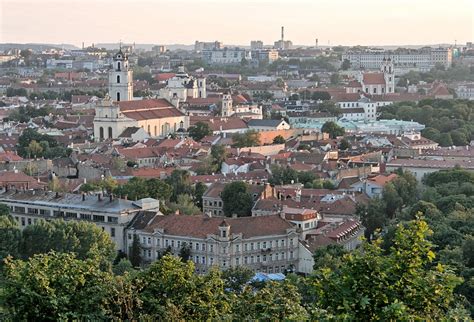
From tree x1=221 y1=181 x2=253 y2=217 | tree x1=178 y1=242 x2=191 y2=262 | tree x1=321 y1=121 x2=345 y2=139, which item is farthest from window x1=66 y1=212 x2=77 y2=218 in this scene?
A: tree x1=321 y1=121 x2=345 y2=139

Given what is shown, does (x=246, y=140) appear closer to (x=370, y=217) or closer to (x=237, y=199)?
(x=237, y=199)

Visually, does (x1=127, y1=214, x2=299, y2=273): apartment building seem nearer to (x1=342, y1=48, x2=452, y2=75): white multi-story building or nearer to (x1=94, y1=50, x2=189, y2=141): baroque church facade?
(x1=94, y1=50, x2=189, y2=141): baroque church facade

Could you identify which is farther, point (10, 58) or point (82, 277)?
point (10, 58)

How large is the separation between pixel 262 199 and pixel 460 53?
117944 millimetres

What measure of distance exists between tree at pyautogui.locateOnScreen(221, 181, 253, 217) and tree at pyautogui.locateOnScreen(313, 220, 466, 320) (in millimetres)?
19770

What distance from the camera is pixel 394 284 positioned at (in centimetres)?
892

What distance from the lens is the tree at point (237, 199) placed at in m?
29.1

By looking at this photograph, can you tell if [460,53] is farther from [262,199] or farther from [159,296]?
[159,296]

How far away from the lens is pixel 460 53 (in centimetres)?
14225

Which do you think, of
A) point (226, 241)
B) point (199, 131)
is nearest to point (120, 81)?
point (199, 131)

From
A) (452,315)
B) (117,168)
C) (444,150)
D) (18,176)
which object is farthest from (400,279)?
(444,150)

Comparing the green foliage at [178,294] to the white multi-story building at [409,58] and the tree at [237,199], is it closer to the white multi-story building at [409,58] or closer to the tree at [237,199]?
the tree at [237,199]

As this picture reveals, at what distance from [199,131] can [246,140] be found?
4866 millimetres

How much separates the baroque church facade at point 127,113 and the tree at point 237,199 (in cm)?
2177
